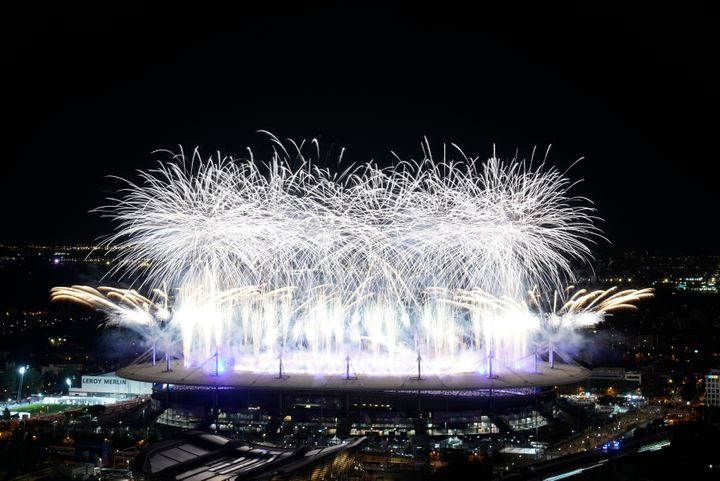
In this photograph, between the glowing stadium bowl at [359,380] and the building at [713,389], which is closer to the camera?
the glowing stadium bowl at [359,380]

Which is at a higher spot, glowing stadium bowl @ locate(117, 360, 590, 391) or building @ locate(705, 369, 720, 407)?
glowing stadium bowl @ locate(117, 360, 590, 391)

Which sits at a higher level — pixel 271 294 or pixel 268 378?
pixel 271 294

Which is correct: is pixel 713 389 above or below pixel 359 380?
below

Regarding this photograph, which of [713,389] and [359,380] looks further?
[713,389]

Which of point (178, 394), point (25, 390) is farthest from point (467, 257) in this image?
point (25, 390)

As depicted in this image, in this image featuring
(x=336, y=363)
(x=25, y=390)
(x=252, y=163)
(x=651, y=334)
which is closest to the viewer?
(x=252, y=163)

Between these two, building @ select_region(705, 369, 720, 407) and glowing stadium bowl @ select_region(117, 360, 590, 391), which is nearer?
glowing stadium bowl @ select_region(117, 360, 590, 391)

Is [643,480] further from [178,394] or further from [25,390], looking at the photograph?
[25,390]

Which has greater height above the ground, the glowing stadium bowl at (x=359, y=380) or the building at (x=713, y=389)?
the glowing stadium bowl at (x=359, y=380)
